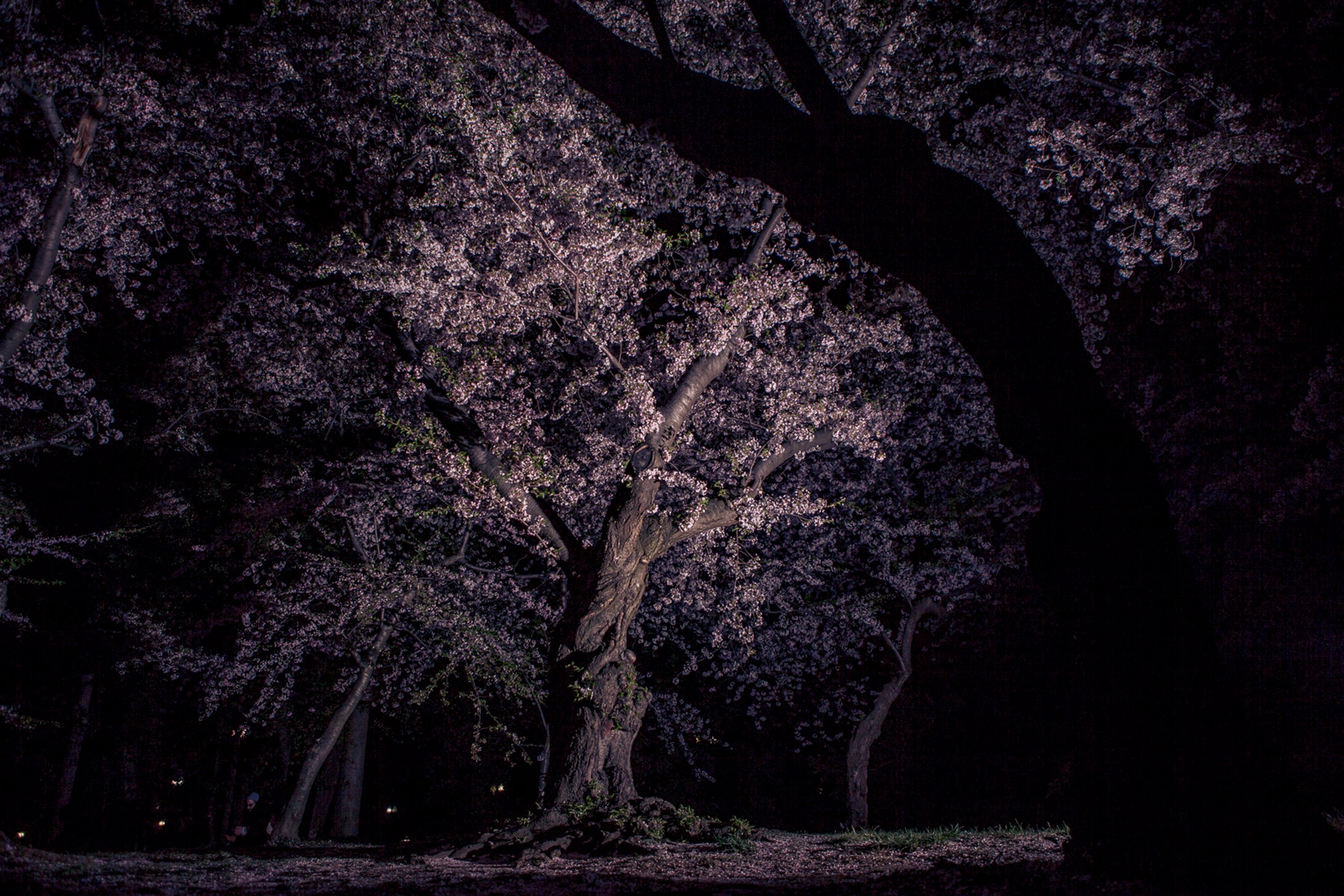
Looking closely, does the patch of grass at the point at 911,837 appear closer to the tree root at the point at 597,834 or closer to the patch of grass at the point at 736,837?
the patch of grass at the point at 736,837

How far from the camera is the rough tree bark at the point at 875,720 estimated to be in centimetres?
1775

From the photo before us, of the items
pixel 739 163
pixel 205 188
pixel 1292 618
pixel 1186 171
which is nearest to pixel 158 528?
pixel 205 188

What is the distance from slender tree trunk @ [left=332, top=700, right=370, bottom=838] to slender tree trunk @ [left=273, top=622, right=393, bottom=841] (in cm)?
312

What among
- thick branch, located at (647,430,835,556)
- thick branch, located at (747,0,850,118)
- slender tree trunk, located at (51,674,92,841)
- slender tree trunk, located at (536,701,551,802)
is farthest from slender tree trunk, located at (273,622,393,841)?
thick branch, located at (747,0,850,118)

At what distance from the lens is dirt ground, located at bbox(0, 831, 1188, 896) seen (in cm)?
490

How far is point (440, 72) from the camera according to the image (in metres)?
9.81

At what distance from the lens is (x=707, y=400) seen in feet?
43.4

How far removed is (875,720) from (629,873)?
13791 mm

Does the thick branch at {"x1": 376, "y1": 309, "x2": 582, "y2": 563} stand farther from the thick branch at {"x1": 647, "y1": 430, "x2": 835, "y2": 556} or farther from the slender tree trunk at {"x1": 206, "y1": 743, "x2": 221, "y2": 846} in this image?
the slender tree trunk at {"x1": 206, "y1": 743, "x2": 221, "y2": 846}

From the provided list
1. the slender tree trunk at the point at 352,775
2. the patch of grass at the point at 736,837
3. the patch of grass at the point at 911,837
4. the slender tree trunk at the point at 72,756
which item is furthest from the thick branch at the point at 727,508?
the slender tree trunk at the point at 72,756

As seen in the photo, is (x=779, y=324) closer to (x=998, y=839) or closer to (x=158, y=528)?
(x=998, y=839)

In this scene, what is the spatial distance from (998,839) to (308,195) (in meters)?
12.3

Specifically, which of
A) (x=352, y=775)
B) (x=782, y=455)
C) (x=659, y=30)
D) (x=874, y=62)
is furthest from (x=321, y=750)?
(x=874, y=62)

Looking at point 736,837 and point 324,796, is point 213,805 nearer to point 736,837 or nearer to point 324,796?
point 324,796
